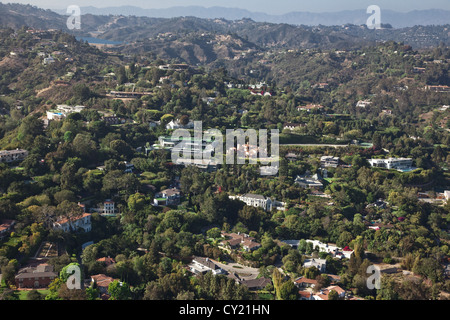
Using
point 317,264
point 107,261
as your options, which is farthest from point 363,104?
point 107,261

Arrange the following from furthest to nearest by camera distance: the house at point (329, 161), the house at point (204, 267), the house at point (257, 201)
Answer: the house at point (329, 161) < the house at point (257, 201) < the house at point (204, 267)

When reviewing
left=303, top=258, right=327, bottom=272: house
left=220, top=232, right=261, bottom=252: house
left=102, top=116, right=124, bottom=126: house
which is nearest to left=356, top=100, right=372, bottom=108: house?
left=102, top=116, right=124, bottom=126: house

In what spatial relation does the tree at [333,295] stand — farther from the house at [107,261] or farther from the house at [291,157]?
the house at [291,157]

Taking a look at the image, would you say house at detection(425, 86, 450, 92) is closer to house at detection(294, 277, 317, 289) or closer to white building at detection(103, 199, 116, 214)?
white building at detection(103, 199, 116, 214)

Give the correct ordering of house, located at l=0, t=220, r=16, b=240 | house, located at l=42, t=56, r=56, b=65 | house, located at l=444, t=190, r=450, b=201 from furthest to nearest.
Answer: house, located at l=42, t=56, r=56, b=65
house, located at l=444, t=190, r=450, b=201
house, located at l=0, t=220, r=16, b=240

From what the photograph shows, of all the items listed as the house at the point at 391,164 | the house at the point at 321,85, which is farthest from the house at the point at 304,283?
the house at the point at 321,85

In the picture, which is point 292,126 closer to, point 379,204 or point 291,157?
point 291,157
